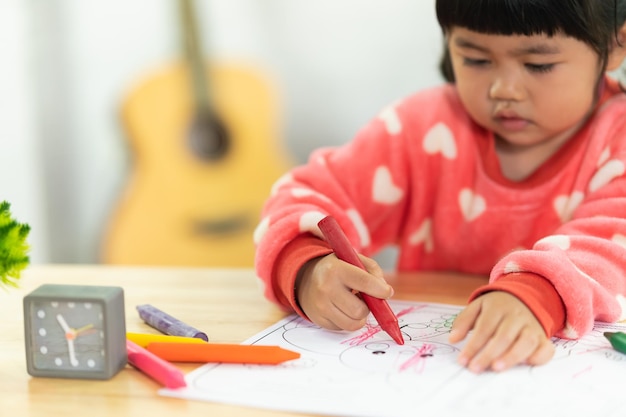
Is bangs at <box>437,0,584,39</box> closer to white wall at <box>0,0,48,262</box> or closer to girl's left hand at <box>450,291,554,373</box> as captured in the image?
girl's left hand at <box>450,291,554,373</box>

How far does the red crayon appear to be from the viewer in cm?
62

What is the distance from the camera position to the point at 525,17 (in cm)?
74

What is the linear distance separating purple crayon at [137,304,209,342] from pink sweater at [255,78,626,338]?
0.09m

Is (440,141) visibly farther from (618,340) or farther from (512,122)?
(618,340)

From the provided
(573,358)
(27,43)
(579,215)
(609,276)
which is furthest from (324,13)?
(573,358)

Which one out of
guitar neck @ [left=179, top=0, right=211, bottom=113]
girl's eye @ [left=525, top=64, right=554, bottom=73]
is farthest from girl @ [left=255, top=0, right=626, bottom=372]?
guitar neck @ [left=179, top=0, right=211, bottom=113]

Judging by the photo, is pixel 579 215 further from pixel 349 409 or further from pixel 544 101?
pixel 349 409

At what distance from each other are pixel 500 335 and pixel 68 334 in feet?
0.99

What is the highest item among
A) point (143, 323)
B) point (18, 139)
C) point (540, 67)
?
point (540, 67)

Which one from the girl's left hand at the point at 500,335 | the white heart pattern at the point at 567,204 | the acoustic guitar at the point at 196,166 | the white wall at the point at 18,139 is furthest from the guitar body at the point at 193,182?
the girl's left hand at the point at 500,335

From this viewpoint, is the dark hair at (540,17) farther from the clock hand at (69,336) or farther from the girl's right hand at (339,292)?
the clock hand at (69,336)

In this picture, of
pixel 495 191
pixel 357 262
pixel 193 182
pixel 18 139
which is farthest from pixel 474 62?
pixel 18 139

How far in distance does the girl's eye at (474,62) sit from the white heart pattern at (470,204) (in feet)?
0.56

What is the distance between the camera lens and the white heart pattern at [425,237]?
980 mm
